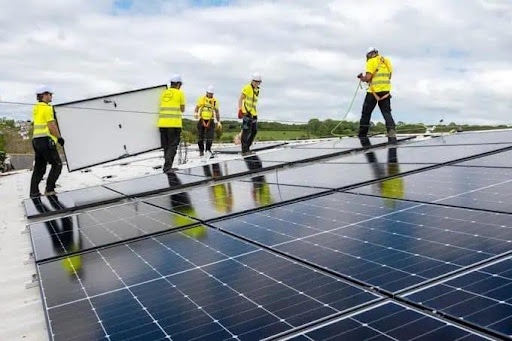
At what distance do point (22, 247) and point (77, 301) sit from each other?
3520 mm

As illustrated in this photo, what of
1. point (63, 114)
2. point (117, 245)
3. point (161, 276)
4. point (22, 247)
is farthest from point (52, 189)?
point (161, 276)

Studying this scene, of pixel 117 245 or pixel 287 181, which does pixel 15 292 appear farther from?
pixel 287 181

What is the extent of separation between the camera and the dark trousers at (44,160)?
11508mm

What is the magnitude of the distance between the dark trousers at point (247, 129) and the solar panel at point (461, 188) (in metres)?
7.81

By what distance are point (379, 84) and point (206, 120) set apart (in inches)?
259

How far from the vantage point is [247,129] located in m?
15.0

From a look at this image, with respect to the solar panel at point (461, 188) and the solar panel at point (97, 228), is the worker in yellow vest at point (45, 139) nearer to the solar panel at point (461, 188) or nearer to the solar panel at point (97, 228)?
the solar panel at point (97, 228)

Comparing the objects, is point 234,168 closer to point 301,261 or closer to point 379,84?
point 379,84

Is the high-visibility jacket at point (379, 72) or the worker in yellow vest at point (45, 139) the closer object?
the worker in yellow vest at point (45, 139)

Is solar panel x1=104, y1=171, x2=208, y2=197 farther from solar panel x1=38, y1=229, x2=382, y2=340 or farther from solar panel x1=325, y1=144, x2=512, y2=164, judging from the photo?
solar panel x1=38, y1=229, x2=382, y2=340

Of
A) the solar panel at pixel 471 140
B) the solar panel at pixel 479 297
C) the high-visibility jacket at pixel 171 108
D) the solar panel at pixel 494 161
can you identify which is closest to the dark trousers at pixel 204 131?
the high-visibility jacket at pixel 171 108

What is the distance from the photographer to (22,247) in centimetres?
721

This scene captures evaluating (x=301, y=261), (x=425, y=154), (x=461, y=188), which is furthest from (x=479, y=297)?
(x=425, y=154)

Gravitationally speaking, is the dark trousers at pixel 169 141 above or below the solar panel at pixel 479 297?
above
